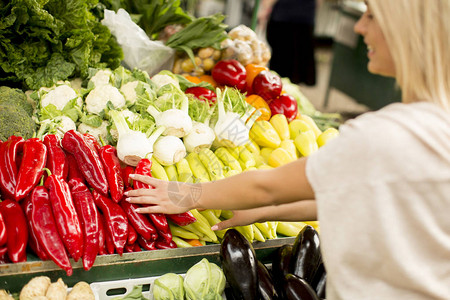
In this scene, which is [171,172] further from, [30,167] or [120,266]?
[30,167]

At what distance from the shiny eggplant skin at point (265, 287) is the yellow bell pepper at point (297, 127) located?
4.50 feet

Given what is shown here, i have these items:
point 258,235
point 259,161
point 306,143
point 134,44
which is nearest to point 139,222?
point 258,235

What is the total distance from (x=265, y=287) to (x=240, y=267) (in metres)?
0.15

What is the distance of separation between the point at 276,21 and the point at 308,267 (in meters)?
5.32

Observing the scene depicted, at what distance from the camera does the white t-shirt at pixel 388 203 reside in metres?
1.04

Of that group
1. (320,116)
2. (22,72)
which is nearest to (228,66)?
(320,116)

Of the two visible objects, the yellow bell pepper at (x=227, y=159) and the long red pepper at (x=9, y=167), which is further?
the yellow bell pepper at (x=227, y=159)

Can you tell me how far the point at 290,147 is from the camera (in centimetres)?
280

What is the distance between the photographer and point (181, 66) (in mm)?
3525

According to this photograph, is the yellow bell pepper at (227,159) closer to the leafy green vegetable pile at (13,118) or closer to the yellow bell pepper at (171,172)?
the yellow bell pepper at (171,172)

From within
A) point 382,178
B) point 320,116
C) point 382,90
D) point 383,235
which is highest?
point 382,178

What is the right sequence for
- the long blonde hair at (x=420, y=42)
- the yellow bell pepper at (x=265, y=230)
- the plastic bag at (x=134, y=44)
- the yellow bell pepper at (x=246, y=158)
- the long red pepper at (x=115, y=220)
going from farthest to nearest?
1. the plastic bag at (x=134, y=44)
2. the yellow bell pepper at (x=246, y=158)
3. the yellow bell pepper at (x=265, y=230)
4. the long red pepper at (x=115, y=220)
5. the long blonde hair at (x=420, y=42)

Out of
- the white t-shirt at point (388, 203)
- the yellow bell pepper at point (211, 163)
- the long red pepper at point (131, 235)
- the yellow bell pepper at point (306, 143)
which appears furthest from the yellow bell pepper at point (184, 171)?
the white t-shirt at point (388, 203)

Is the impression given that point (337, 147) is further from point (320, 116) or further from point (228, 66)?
point (320, 116)
